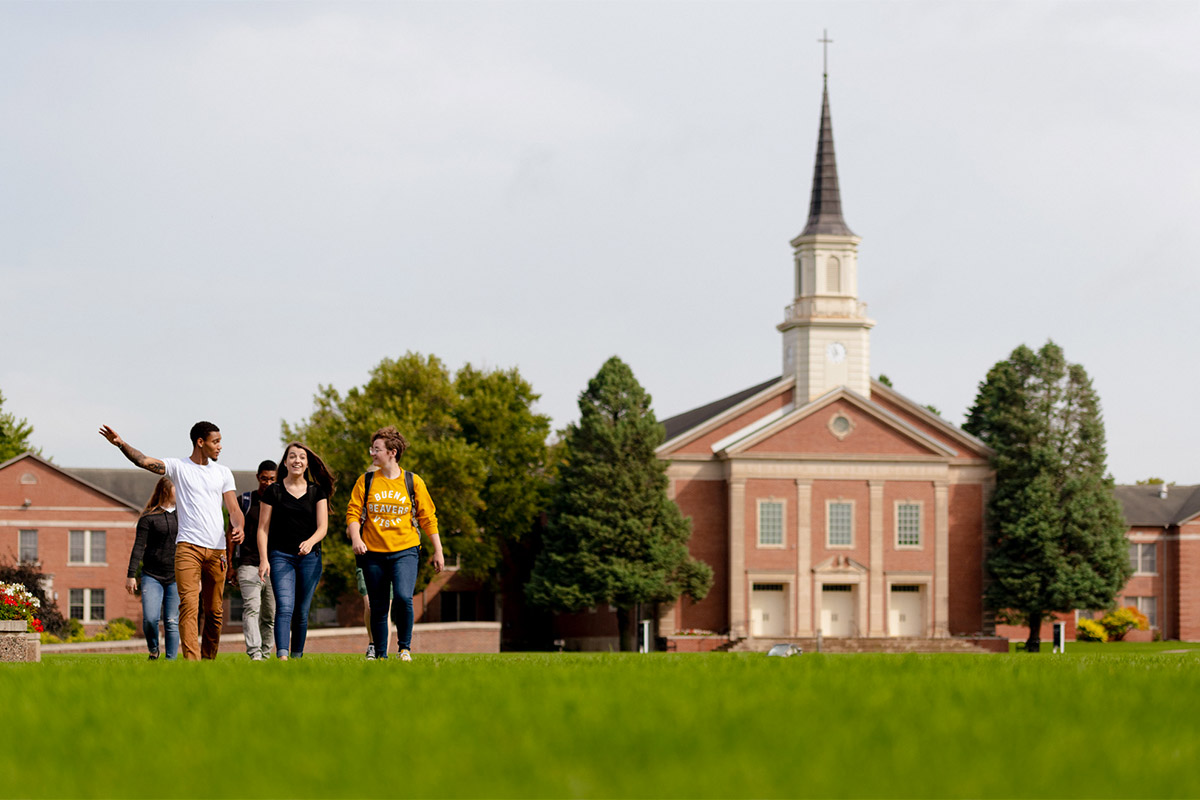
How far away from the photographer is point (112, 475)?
2844 inches

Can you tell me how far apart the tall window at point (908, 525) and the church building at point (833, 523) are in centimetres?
4

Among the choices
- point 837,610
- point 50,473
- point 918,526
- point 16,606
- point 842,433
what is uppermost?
point 842,433

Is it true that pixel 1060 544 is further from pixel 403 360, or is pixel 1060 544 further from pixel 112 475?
pixel 112 475

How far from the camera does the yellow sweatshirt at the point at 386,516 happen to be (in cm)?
1455

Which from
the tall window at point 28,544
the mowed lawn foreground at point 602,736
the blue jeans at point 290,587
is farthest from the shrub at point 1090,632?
the mowed lawn foreground at point 602,736

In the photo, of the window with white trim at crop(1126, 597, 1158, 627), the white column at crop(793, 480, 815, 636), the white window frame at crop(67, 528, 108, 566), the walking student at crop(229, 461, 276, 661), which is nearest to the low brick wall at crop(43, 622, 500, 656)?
the white column at crop(793, 480, 815, 636)

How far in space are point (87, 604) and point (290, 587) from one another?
52.4 m

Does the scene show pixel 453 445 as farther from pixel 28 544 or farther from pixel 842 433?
pixel 28 544

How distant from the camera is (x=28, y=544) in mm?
63375

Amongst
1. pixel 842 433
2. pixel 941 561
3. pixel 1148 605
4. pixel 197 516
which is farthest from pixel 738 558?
pixel 197 516

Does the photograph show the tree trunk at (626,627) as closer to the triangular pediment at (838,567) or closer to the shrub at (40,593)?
the triangular pediment at (838,567)

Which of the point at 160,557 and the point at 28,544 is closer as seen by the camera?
the point at 160,557

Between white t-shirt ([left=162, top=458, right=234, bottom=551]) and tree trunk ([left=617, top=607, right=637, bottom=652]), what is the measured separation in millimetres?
44889

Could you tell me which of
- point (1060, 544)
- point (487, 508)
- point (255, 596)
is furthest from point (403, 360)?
point (255, 596)
